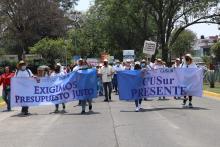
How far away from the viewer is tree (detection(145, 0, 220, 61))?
5819 cm

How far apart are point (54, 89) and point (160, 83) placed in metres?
3.97

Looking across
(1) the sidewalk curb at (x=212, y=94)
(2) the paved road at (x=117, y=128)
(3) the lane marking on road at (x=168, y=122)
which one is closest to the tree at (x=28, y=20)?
(1) the sidewalk curb at (x=212, y=94)

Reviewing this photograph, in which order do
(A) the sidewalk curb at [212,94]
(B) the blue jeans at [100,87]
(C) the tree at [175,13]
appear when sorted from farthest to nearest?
(C) the tree at [175,13] < (B) the blue jeans at [100,87] < (A) the sidewalk curb at [212,94]

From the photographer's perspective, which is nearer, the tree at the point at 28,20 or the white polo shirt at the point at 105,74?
the white polo shirt at the point at 105,74

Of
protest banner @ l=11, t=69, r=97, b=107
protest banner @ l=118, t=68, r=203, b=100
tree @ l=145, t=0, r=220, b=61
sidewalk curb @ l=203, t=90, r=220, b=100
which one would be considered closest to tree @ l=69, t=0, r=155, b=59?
tree @ l=145, t=0, r=220, b=61

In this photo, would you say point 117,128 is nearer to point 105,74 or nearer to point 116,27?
point 105,74

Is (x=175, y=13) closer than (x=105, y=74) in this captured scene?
No

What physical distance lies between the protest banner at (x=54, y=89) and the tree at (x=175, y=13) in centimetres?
3866

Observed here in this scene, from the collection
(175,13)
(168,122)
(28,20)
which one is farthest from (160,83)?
(28,20)

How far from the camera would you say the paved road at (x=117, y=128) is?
12000mm

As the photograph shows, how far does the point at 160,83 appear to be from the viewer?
20.9 meters

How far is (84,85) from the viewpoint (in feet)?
65.6

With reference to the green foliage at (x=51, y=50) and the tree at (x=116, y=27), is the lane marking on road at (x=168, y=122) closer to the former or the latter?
the tree at (x=116, y=27)

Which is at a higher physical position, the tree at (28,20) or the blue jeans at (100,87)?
the tree at (28,20)
